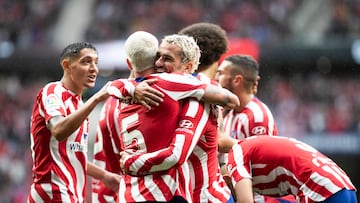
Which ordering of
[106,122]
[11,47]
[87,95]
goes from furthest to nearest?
[11,47]
[87,95]
[106,122]

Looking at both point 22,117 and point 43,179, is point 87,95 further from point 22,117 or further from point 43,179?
point 43,179

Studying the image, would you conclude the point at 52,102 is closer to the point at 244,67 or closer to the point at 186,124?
the point at 186,124

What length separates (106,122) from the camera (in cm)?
710

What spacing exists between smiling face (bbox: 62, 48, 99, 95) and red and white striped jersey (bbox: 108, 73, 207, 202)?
3.47ft

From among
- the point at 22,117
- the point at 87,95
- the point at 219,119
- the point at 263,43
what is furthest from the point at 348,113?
the point at 219,119

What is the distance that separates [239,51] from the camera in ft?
73.8

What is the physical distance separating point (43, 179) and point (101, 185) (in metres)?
1.03

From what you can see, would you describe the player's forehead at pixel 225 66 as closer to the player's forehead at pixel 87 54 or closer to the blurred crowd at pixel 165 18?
the player's forehead at pixel 87 54

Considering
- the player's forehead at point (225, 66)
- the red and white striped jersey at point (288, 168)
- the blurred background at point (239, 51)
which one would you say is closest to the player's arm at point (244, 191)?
the red and white striped jersey at point (288, 168)

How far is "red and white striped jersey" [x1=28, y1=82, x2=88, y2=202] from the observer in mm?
6320

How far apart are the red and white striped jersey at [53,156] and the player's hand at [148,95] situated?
3.26 feet

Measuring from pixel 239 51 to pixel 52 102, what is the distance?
1648 cm

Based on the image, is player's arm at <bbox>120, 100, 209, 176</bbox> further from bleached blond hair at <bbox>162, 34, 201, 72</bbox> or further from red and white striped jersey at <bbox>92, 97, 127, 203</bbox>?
red and white striped jersey at <bbox>92, 97, 127, 203</bbox>

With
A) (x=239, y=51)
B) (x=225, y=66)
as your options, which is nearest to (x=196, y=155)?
(x=225, y=66)
